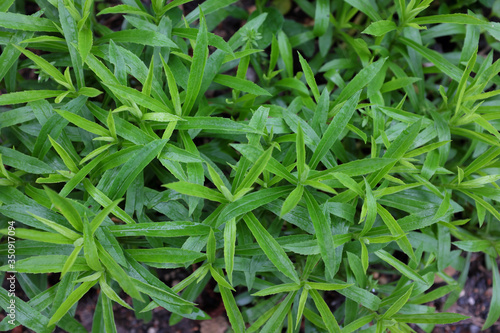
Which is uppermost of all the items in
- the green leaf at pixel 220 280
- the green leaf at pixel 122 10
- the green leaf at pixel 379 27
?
the green leaf at pixel 122 10

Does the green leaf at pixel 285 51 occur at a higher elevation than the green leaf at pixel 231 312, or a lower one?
higher

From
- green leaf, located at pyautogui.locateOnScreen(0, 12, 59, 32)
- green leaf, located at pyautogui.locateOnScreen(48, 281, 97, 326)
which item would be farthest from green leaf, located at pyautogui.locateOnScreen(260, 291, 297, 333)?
green leaf, located at pyautogui.locateOnScreen(0, 12, 59, 32)

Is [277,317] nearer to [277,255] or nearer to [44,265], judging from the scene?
[277,255]

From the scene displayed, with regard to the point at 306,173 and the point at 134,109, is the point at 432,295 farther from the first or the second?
the point at 134,109

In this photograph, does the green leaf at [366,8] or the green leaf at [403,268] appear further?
the green leaf at [366,8]

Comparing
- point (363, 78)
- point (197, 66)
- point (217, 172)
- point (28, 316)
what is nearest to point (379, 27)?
point (363, 78)

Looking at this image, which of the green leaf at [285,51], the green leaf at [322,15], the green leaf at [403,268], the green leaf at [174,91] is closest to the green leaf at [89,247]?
A: the green leaf at [174,91]

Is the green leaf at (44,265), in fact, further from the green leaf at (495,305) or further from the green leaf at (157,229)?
the green leaf at (495,305)

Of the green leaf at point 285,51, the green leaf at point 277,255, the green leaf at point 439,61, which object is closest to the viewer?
the green leaf at point 277,255

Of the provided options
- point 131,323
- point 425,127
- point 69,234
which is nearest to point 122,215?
point 69,234
